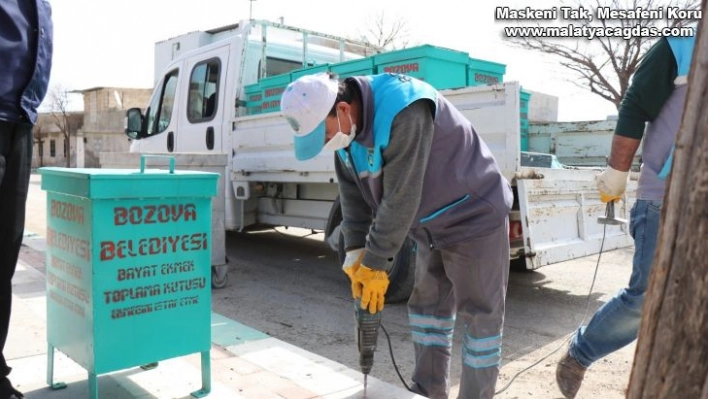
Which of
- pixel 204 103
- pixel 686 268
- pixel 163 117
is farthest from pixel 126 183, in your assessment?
pixel 163 117

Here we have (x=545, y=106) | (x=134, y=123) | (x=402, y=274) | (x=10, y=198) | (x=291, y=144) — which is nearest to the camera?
(x=10, y=198)

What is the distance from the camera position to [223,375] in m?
3.07

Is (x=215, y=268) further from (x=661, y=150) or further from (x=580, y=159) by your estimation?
(x=580, y=159)

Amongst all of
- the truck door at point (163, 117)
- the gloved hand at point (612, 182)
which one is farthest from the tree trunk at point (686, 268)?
the truck door at point (163, 117)

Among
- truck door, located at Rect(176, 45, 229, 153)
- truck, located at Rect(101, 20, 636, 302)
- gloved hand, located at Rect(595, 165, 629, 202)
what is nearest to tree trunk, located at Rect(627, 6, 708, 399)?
gloved hand, located at Rect(595, 165, 629, 202)

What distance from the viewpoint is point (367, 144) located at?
2.44m

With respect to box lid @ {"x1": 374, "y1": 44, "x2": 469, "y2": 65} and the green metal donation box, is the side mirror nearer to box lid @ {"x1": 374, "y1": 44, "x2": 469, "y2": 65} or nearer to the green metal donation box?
box lid @ {"x1": 374, "y1": 44, "x2": 469, "y2": 65}

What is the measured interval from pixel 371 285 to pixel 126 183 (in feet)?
3.51

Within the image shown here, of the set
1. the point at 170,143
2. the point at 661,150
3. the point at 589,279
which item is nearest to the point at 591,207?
the point at 589,279

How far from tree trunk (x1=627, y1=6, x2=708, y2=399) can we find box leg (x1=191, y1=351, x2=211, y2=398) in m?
2.03

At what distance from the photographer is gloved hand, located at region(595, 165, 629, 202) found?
296 centimetres

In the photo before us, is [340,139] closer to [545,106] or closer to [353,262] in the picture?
[353,262]

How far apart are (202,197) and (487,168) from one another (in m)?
1.25

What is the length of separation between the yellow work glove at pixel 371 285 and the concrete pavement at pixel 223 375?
1.55 ft
